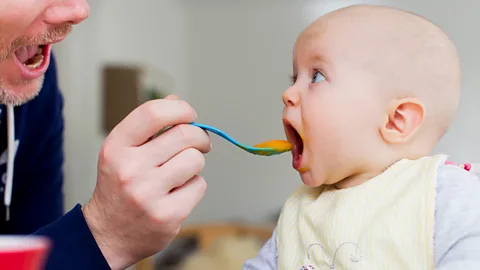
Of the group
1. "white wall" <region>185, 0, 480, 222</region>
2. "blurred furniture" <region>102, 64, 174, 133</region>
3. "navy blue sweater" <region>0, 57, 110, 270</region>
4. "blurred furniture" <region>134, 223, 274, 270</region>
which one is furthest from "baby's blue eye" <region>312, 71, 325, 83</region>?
"white wall" <region>185, 0, 480, 222</region>

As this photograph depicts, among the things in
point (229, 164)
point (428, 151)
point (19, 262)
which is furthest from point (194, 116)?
point (229, 164)

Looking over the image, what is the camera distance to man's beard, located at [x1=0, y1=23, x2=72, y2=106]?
952 millimetres

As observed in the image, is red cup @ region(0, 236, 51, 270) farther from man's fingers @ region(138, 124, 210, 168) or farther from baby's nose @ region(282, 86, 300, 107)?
baby's nose @ region(282, 86, 300, 107)

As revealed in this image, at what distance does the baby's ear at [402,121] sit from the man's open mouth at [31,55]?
66cm

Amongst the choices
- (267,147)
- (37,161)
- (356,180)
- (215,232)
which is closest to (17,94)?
(37,161)

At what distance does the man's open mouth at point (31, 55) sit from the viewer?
102 cm

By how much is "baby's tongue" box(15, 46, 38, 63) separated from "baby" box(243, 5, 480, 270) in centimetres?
52

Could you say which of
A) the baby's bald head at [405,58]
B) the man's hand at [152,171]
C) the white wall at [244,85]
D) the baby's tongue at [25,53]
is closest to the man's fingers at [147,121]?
the man's hand at [152,171]

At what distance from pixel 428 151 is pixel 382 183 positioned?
0.11 meters

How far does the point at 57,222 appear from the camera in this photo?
2.83 ft

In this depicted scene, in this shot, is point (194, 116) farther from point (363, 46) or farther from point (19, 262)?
point (19, 262)

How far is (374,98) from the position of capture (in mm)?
779

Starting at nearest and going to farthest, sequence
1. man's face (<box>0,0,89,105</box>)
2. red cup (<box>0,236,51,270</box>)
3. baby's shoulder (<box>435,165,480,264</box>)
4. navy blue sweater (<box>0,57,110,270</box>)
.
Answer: red cup (<box>0,236,51,270</box>) < baby's shoulder (<box>435,165,480,264</box>) < man's face (<box>0,0,89,105</box>) < navy blue sweater (<box>0,57,110,270</box>)

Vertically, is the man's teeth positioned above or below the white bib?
above
